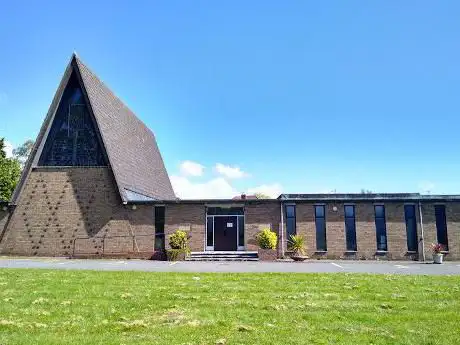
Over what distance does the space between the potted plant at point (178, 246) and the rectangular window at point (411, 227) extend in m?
12.5

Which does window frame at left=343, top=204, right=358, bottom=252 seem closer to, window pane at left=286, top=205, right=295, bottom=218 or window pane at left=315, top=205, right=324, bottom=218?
window pane at left=315, top=205, right=324, bottom=218

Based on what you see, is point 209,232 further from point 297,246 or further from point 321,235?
point 321,235

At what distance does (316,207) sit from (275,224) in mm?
2561

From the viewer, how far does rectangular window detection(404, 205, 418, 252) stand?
2373 centimetres

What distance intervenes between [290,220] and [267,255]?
292 centimetres

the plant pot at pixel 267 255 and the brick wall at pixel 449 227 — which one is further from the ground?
the brick wall at pixel 449 227

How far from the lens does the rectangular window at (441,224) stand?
77.9 feet

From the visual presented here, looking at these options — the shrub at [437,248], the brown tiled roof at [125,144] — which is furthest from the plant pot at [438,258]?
the brown tiled roof at [125,144]

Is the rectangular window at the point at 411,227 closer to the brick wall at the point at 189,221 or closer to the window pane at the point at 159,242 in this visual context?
the brick wall at the point at 189,221

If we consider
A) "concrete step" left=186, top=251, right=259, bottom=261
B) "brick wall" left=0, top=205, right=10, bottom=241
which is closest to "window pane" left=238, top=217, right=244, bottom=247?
"concrete step" left=186, top=251, right=259, bottom=261

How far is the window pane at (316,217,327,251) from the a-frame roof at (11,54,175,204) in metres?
11.1

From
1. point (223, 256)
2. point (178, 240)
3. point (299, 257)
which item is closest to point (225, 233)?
point (223, 256)

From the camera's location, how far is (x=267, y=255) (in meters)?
22.3

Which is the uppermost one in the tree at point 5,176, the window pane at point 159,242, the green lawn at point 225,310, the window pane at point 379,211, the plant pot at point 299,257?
the tree at point 5,176
